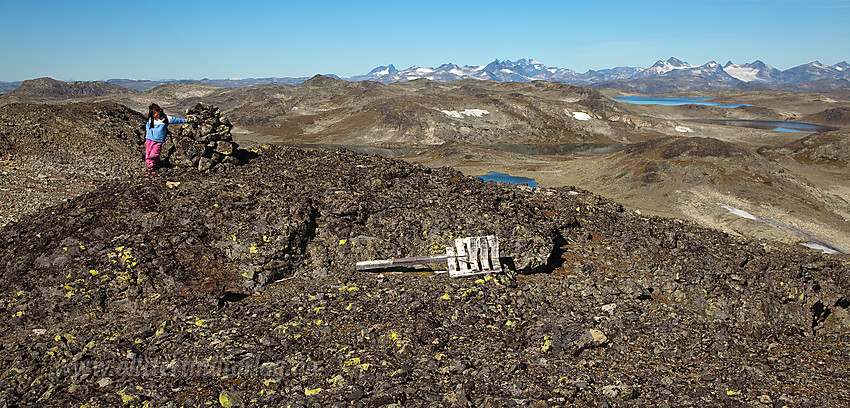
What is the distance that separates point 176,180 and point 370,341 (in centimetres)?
846

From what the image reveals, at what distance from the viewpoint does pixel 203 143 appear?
1474cm

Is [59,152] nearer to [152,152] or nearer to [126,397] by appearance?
[152,152]

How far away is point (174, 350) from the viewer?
8.75m

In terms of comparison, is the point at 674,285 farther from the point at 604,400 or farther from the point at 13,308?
the point at 13,308

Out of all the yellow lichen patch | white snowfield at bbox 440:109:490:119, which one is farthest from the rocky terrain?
white snowfield at bbox 440:109:490:119

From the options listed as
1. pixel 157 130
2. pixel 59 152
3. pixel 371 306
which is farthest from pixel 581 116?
pixel 371 306

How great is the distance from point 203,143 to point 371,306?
27.7 feet

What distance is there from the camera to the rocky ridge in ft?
26.8

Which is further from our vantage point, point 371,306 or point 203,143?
point 203,143

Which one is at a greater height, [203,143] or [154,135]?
[154,135]

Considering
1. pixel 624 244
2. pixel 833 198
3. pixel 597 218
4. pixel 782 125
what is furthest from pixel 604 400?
pixel 782 125

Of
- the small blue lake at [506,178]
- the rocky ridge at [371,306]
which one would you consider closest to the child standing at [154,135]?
the rocky ridge at [371,306]

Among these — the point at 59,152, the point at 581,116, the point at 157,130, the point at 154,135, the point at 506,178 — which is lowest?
the point at 506,178

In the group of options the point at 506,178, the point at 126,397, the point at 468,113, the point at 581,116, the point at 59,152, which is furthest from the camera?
the point at 581,116
